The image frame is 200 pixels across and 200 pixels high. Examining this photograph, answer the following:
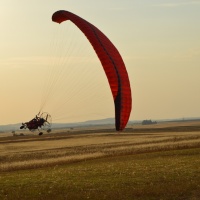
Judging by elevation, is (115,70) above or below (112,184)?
above

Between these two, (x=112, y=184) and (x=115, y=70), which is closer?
(x=112, y=184)

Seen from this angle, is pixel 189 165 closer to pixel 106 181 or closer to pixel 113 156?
pixel 106 181

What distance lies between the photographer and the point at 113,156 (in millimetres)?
44188

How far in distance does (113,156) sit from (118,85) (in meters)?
21.0

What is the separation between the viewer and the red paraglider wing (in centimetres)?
2384

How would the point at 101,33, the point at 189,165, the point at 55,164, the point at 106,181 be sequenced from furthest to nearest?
the point at 55,164
the point at 189,165
the point at 101,33
the point at 106,181

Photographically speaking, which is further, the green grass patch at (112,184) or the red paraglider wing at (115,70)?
the red paraglider wing at (115,70)

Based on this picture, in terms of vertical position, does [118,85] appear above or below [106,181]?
above

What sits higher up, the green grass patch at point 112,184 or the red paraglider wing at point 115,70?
the red paraglider wing at point 115,70

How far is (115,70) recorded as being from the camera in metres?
24.6

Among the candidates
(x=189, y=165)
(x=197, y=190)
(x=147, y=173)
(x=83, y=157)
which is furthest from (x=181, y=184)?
(x=83, y=157)

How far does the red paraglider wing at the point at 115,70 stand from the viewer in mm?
23844

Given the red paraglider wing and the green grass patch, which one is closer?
the green grass patch

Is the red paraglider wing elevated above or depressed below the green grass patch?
above
